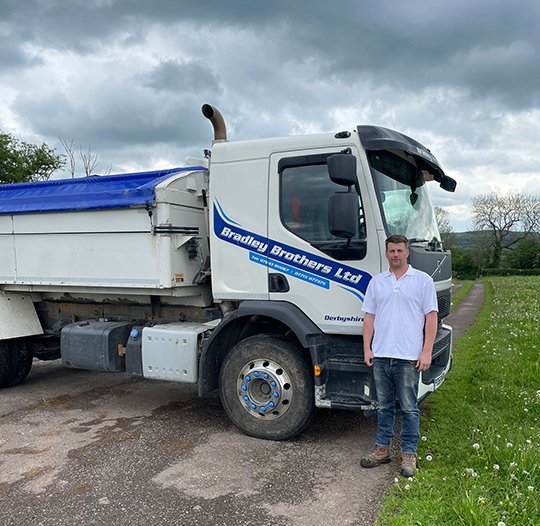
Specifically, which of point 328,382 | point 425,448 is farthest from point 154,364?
point 425,448

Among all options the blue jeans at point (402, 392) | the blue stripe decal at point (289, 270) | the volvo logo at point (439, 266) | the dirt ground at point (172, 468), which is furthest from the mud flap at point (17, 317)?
the volvo logo at point (439, 266)

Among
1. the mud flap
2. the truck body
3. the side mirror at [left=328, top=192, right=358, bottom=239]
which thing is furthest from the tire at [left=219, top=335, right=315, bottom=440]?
the mud flap

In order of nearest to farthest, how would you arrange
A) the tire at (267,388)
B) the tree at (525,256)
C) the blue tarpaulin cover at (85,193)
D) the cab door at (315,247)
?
the cab door at (315,247) < the tire at (267,388) < the blue tarpaulin cover at (85,193) < the tree at (525,256)

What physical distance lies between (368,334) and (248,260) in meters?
1.46

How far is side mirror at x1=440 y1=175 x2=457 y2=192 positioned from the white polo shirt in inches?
77.6

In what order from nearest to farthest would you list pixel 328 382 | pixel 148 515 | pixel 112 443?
pixel 148 515 → pixel 328 382 → pixel 112 443

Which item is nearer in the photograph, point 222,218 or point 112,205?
point 222,218

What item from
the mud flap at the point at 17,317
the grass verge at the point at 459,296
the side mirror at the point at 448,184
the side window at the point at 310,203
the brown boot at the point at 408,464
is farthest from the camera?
the grass verge at the point at 459,296

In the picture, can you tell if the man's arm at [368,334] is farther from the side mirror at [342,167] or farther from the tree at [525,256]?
the tree at [525,256]

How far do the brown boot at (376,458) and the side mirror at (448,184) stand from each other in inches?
117

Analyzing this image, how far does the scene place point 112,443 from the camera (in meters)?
5.24

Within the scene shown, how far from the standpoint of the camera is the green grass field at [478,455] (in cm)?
348

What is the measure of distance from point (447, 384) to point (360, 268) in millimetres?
3202

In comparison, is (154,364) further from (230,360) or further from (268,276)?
(268,276)
